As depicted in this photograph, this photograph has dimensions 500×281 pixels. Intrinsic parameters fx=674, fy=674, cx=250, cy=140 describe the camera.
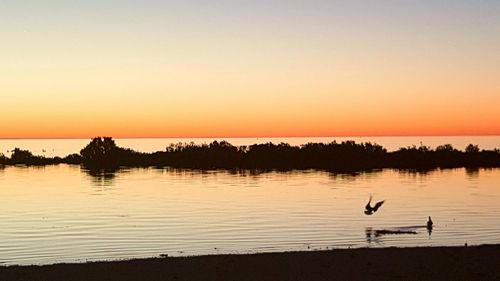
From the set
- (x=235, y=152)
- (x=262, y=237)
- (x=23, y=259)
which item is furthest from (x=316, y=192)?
(x=235, y=152)

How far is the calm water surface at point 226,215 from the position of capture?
97.2ft

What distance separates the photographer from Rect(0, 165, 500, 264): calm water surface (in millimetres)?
29634

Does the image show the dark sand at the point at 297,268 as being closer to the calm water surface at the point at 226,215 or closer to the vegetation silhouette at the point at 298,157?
the calm water surface at the point at 226,215

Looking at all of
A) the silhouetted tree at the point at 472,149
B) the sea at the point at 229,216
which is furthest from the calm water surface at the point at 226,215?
the silhouetted tree at the point at 472,149

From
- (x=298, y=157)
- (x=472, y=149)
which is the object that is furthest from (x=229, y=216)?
(x=472, y=149)

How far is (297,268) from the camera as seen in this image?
1892 cm

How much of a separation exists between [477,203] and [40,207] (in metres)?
32.8

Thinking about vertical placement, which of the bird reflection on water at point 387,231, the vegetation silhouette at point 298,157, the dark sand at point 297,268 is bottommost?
the bird reflection on water at point 387,231

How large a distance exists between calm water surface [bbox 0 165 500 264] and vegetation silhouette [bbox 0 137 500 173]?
31036mm

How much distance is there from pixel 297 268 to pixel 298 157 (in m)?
95.0

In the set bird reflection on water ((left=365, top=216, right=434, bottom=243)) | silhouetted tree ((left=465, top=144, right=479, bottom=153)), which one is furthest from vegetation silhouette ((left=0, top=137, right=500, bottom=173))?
bird reflection on water ((left=365, top=216, right=434, bottom=243))

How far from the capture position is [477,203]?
51.3m

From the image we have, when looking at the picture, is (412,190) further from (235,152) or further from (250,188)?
(235,152)

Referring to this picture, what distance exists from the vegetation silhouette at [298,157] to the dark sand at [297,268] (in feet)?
277
